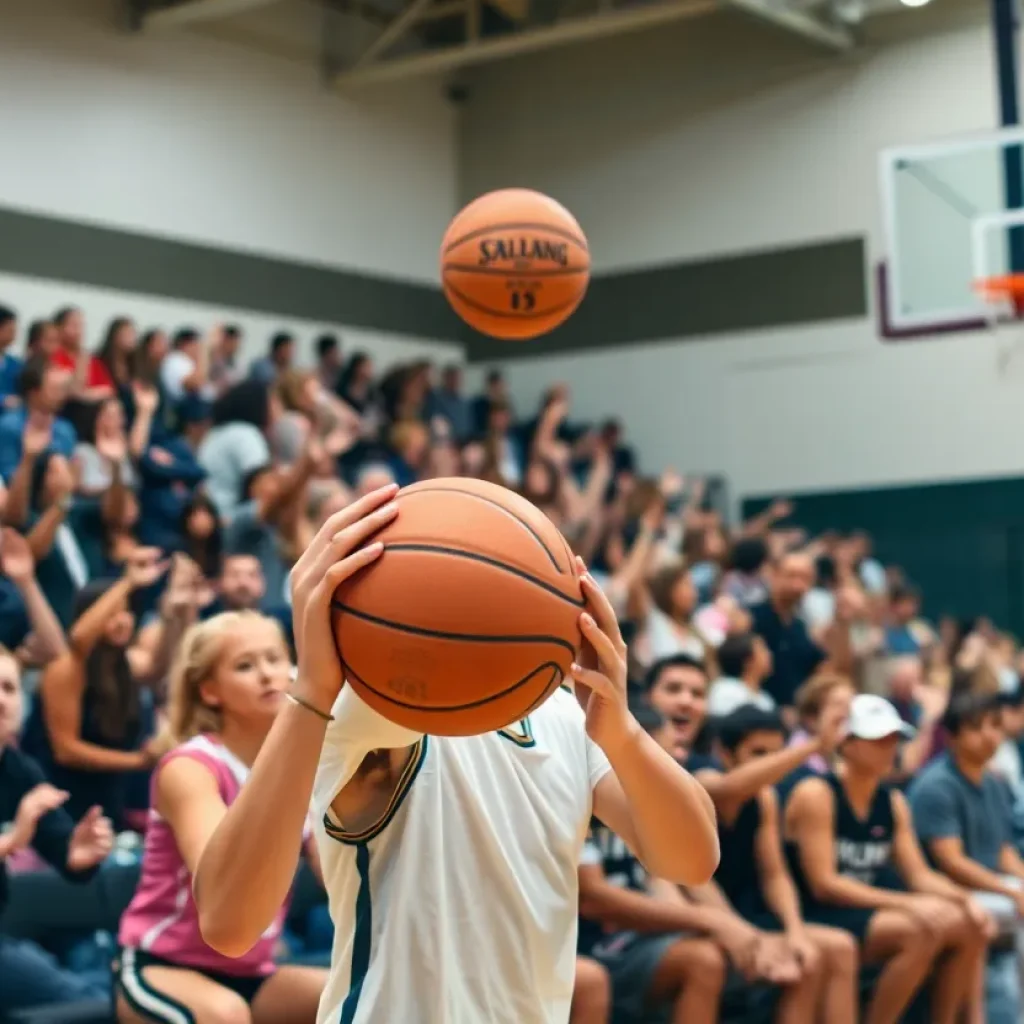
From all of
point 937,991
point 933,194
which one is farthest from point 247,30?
point 937,991

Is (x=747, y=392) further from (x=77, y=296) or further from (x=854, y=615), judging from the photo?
(x=77, y=296)

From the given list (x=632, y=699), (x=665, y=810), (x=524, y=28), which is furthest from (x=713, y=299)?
(x=665, y=810)

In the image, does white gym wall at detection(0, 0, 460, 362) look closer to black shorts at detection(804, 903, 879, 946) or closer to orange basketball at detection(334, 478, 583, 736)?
black shorts at detection(804, 903, 879, 946)

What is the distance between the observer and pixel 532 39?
13.0m

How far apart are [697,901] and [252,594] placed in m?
2.24

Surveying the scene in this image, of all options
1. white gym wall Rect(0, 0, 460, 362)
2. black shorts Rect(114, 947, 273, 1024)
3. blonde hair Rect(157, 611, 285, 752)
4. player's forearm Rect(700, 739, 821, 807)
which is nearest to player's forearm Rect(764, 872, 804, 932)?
player's forearm Rect(700, 739, 821, 807)

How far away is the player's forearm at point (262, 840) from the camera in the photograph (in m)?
1.89

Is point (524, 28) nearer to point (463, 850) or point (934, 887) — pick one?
point (934, 887)

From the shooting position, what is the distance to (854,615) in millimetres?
9344

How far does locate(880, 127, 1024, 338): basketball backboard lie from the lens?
9133mm

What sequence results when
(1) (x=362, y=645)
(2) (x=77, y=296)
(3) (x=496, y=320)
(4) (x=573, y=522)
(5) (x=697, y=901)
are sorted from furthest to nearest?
(2) (x=77, y=296) < (4) (x=573, y=522) < (5) (x=697, y=901) < (3) (x=496, y=320) < (1) (x=362, y=645)

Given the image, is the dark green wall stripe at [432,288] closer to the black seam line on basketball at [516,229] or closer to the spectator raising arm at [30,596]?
the spectator raising arm at [30,596]

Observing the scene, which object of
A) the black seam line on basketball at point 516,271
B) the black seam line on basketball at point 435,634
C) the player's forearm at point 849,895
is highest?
the black seam line on basketball at point 516,271

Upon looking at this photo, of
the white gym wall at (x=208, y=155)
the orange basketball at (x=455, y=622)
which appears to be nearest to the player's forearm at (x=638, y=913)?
the orange basketball at (x=455, y=622)
